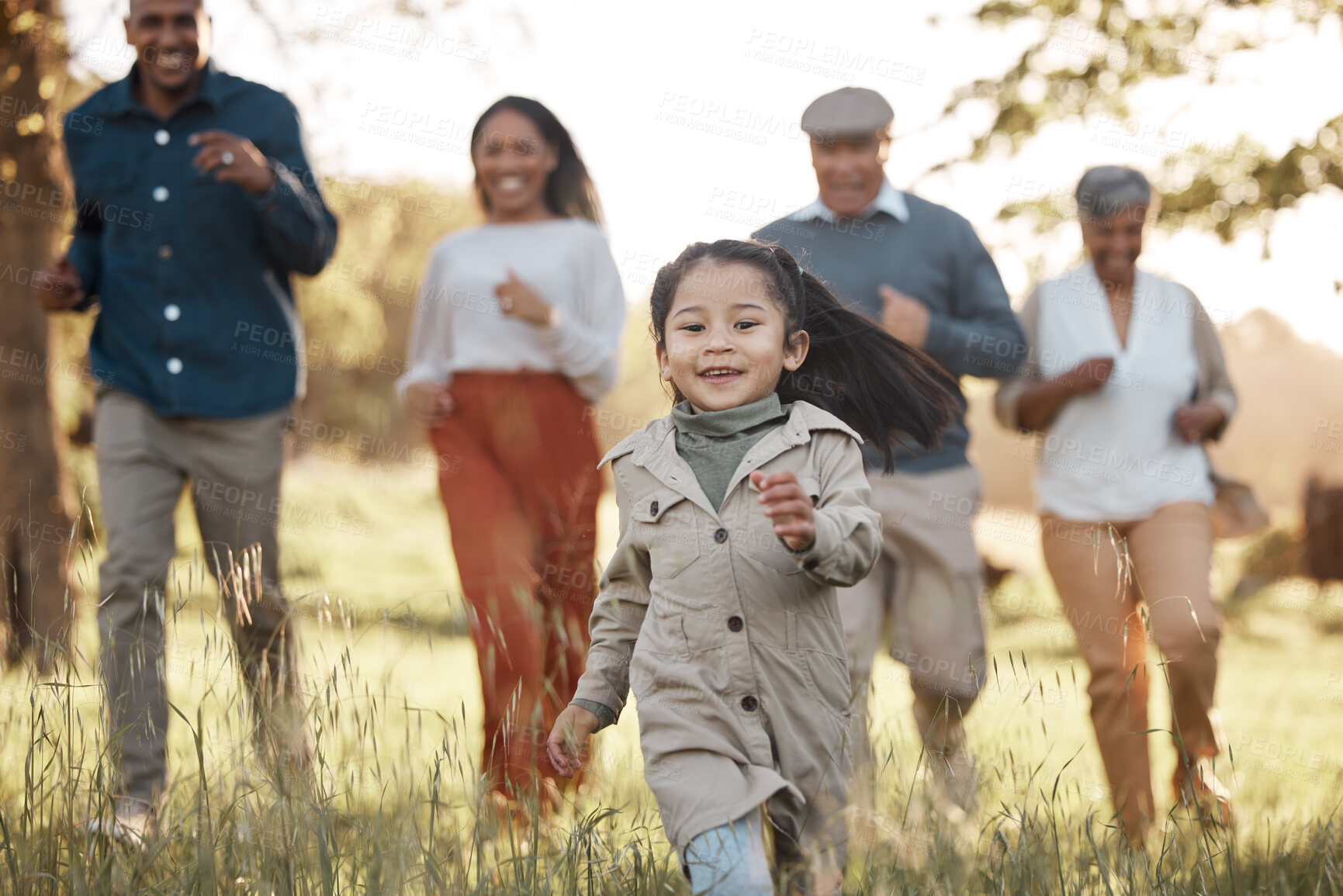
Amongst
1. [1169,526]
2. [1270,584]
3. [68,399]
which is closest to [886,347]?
[1169,526]

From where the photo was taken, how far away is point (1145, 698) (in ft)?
11.6

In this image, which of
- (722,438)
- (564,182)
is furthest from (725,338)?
(564,182)

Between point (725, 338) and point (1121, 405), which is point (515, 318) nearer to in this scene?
point (725, 338)

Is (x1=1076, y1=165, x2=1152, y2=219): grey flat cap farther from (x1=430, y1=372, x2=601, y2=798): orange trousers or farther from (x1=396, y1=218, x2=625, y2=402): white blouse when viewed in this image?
(x1=430, y1=372, x2=601, y2=798): orange trousers

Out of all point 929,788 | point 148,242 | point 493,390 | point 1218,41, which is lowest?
point 929,788

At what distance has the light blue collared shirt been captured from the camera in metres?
3.90

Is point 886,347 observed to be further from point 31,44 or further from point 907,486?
point 31,44

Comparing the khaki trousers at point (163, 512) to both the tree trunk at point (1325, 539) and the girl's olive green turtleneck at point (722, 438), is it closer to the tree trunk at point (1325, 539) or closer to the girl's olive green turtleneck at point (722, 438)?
the girl's olive green turtleneck at point (722, 438)

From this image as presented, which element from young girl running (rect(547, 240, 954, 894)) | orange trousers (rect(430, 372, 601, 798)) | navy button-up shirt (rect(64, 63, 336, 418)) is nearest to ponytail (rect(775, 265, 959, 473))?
young girl running (rect(547, 240, 954, 894))

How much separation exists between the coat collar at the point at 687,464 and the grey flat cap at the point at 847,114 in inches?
63.0

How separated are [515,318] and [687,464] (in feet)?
5.55

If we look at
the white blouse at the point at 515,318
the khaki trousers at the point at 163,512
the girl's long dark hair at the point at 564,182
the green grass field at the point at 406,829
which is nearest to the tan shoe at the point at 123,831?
the green grass field at the point at 406,829

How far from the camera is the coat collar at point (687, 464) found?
2379mm

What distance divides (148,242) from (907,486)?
250 centimetres
